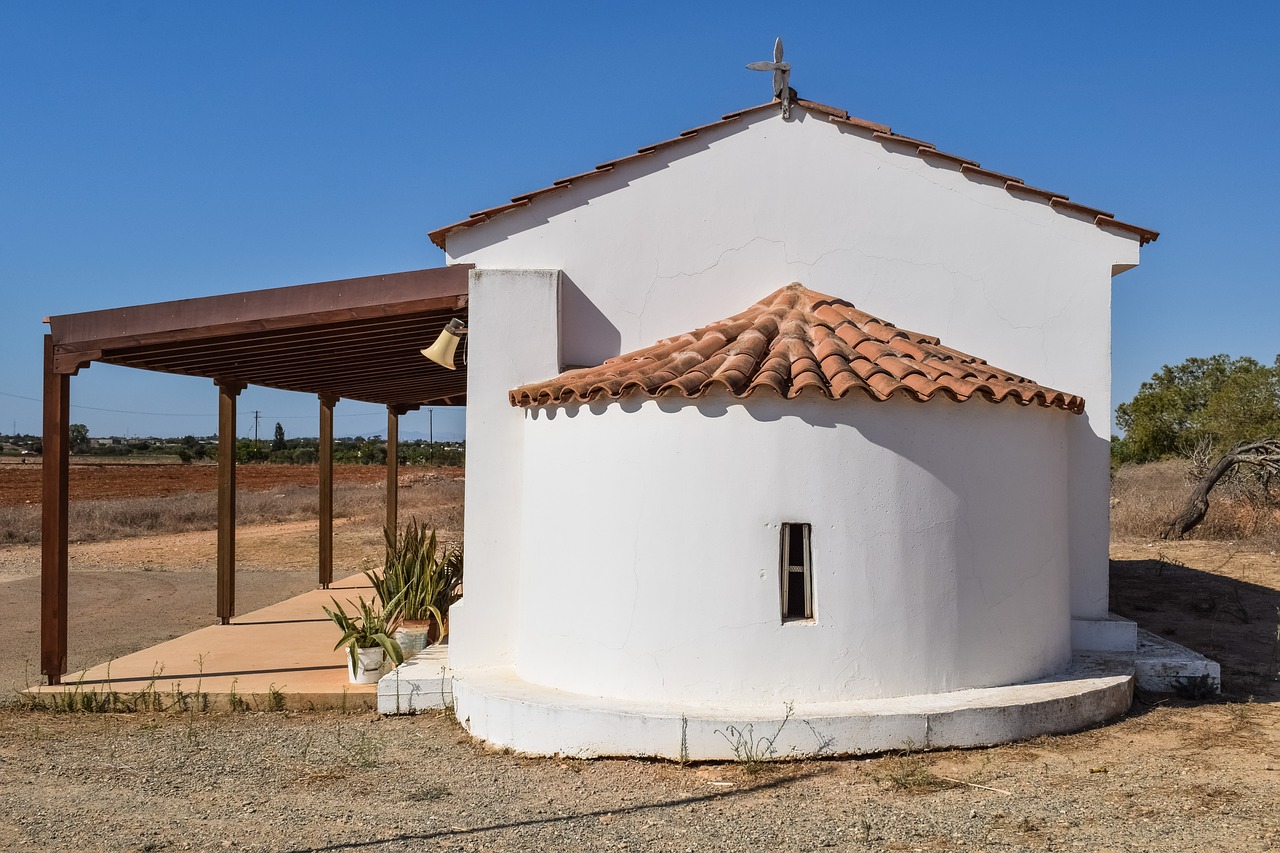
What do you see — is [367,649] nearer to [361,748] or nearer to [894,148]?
[361,748]

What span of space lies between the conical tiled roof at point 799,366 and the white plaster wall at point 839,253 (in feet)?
1.30

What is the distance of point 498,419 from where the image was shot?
824 centimetres

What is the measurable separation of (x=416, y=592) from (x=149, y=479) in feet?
154

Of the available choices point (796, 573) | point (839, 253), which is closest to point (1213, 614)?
point (839, 253)

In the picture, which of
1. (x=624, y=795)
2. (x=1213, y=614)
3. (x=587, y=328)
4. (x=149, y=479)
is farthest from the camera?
(x=149, y=479)

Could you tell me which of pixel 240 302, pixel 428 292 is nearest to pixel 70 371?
pixel 240 302

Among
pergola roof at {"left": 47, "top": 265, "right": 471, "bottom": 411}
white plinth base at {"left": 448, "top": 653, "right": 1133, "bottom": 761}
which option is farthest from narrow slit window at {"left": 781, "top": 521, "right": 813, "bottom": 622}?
pergola roof at {"left": 47, "top": 265, "right": 471, "bottom": 411}

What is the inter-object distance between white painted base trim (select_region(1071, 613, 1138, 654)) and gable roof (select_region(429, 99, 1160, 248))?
331 cm

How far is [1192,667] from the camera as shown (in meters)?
8.09

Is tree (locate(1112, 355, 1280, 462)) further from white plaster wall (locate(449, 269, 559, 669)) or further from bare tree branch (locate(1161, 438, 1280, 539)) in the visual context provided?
white plaster wall (locate(449, 269, 559, 669))

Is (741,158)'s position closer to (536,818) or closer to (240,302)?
(240,302)

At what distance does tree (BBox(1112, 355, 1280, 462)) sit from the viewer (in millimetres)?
30859

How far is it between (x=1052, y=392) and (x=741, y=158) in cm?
331

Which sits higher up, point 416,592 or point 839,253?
point 839,253
